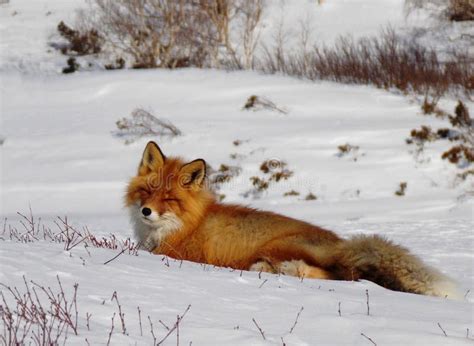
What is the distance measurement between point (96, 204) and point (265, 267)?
10209 millimetres

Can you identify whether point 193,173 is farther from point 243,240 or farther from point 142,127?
point 142,127

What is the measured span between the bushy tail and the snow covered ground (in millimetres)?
447

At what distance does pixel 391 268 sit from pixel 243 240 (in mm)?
1471

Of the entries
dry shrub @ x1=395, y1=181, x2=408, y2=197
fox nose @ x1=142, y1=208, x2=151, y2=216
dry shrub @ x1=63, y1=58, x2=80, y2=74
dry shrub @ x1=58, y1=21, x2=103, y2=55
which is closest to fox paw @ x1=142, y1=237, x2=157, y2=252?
fox nose @ x1=142, y1=208, x2=151, y2=216

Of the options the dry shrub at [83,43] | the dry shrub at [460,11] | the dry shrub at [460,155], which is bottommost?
the dry shrub at [460,155]

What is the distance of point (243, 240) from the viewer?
7.19 meters

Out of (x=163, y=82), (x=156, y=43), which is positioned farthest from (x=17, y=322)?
(x=156, y=43)

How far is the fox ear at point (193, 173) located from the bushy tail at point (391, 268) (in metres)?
1.68

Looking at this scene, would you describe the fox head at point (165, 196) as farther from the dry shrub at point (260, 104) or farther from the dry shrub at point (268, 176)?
the dry shrub at point (260, 104)

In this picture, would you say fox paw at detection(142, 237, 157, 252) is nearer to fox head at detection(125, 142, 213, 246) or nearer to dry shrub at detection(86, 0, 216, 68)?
fox head at detection(125, 142, 213, 246)

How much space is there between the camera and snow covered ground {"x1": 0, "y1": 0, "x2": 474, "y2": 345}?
4.37 meters

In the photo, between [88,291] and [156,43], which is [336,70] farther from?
[88,291]

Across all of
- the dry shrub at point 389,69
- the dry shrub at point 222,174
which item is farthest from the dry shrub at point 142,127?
the dry shrub at point 389,69

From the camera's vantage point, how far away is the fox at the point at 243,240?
6.54 m
